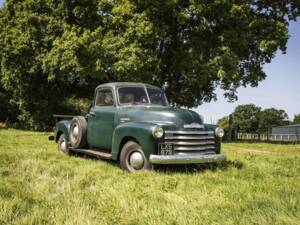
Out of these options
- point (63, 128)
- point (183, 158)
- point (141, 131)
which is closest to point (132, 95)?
point (141, 131)

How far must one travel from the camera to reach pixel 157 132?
883 cm

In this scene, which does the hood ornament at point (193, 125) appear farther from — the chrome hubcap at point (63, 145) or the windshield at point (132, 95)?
the chrome hubcap at point (63, 145)

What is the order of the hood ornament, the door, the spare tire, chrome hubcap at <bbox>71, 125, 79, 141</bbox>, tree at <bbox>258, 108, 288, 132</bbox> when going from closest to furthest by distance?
the hood ornament
the door
the spare tire
chrome hubcap at <bbox>71, 125, 79, 141</bbox>
tree at <bbox>258, 108, 288, 132</bbox>

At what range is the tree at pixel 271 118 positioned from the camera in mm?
138000

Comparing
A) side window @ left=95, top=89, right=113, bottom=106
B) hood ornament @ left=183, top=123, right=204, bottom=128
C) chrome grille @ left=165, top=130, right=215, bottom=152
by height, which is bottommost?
chrome grille @ left=165, top=130, right=215, bottom=152

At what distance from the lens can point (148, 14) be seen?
24.5m

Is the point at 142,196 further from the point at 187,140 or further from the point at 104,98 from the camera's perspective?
the point at 104,98

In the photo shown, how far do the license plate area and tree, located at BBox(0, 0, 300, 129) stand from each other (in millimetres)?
14318

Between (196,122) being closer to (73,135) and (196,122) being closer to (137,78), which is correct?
(73,135)

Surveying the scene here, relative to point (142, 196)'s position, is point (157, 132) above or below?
above

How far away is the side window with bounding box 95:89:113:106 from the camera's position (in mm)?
10868

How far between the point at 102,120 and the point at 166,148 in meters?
2.42

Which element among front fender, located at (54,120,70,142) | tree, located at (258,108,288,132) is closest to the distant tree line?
tree, located at (258,108,288,132)

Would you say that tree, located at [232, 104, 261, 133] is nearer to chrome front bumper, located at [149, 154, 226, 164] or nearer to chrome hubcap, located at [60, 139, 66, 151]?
chrome hubcap, located at [60, 139, 66, 151]
